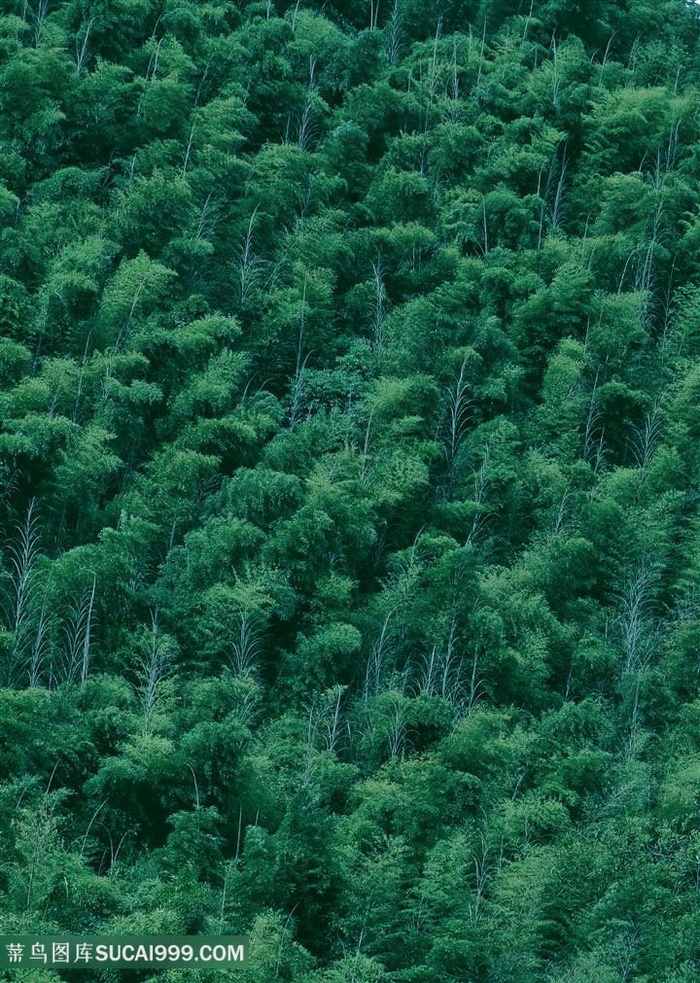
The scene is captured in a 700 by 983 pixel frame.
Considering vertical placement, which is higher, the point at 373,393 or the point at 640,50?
the point at 640,50

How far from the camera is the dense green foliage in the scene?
38.2 feet

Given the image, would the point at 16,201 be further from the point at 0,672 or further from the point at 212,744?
the point at 212,744

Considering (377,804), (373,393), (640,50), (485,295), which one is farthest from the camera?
(640,50)

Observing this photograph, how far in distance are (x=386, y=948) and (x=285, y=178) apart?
29.2 ft

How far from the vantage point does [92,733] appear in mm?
12008

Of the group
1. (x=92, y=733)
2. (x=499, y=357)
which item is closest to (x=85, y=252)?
(x=499, y=357)

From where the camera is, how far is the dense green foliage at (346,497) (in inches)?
459

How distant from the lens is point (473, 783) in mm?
12898

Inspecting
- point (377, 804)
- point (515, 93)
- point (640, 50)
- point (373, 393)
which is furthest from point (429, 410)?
point (640, 50)

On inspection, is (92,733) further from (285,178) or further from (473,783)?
(285,178)

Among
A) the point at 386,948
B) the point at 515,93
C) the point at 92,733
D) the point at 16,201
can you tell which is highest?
the point at 515,93

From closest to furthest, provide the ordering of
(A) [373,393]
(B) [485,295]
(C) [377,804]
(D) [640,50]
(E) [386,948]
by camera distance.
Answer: (E) [386,948] < (C) [377,804] < (A) [373,393] < (B) [485,295] < (D) [640,50]

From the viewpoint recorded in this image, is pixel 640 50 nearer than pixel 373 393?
No

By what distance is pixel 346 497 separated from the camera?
14.3 m
